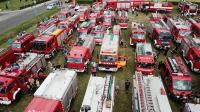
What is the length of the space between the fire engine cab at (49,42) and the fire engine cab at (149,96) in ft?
48.4

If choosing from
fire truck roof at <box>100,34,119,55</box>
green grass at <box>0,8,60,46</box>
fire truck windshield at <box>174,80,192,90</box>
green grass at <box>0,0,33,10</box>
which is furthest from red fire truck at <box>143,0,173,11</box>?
green grass at <box>0,0,33,10</box>

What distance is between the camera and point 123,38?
1516 inches

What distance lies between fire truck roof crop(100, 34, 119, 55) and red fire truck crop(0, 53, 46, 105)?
8.47m

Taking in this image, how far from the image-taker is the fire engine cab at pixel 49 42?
2928cm

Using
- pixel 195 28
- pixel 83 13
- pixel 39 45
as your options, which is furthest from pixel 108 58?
pixel 83 13

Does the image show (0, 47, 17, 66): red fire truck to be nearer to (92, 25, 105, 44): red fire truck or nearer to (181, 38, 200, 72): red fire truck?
(92, 25, 105, 44): red fire truck

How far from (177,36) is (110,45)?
13.5 metres

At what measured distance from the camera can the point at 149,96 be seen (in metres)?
17.4

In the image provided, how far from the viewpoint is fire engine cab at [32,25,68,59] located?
96.1 ft

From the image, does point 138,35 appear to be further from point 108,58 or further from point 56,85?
point 56,85

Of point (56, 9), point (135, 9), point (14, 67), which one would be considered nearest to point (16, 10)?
point (56, 9)

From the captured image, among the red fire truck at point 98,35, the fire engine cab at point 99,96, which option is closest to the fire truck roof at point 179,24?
the red fire truck at point 98,35

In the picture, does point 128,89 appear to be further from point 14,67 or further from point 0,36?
point 0,36

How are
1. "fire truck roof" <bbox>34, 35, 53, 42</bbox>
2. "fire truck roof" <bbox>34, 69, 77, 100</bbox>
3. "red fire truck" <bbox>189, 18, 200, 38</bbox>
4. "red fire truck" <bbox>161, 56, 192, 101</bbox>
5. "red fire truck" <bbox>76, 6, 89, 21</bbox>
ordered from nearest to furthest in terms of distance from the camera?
"fire truck roof" <bbox>34, 69, 77, 100</bbox>, "red fire truck" <bbox>161, 56, 192, 101</bbox>, "fire truck roof" <bbox>34, 35, 53, 42</bbox>, "red fire truck" <bbox>189, 18, 200, 38</bbox>, "red fire truck" <bbox>76, 6, 89, 21</bbox>
